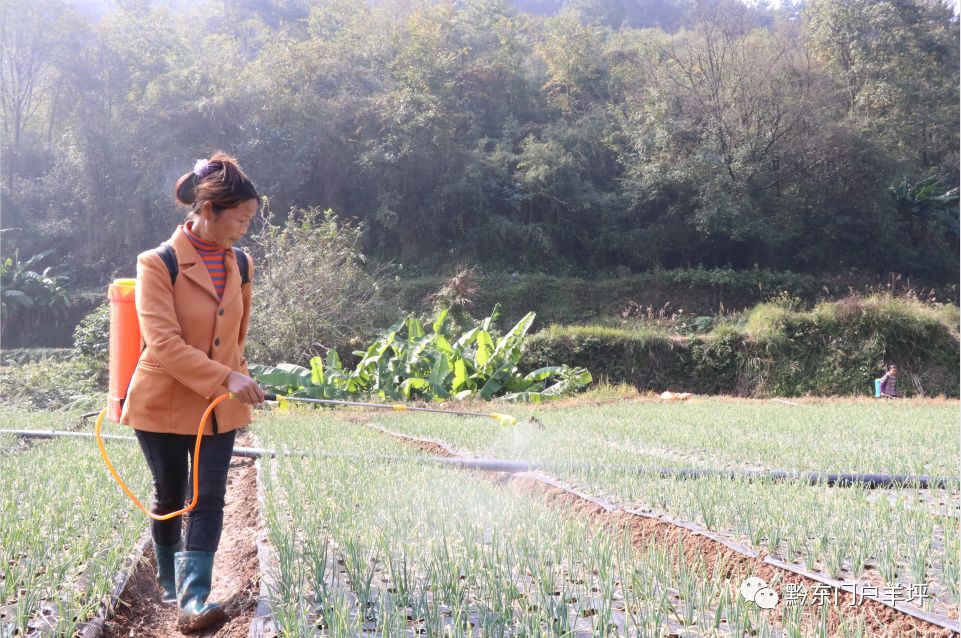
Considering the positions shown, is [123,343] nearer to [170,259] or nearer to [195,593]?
[170,259]

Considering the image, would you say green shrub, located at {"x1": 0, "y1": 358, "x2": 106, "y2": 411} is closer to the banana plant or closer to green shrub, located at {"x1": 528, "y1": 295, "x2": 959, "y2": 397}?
the banana plant

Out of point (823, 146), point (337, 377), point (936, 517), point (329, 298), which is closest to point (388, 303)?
point (329, 298)

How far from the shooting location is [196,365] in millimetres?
2139

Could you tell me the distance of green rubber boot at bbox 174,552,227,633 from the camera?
83.3 inches

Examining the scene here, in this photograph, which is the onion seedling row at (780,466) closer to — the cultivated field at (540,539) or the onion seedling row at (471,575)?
the cultivated field at (540,539)

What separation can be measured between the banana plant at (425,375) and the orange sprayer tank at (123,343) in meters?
7.64

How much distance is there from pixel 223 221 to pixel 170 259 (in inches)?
7.7

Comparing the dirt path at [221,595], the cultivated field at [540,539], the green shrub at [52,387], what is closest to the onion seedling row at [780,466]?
the cultivated field at [540,539]

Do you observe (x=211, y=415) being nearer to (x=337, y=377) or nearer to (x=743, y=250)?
(x=337, y=377)

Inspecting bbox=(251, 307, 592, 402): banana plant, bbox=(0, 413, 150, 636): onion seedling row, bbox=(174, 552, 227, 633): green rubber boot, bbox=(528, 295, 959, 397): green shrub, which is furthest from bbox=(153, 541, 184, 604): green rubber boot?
bbox=(528, 295, 959, 397): green shrub

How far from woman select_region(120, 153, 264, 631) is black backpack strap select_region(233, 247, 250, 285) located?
0.15ft

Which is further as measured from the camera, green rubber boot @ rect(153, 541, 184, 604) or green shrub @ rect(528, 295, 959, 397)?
green shrub @ rect(528, 295, 959, 397)

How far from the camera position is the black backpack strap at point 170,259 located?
2.22 meters

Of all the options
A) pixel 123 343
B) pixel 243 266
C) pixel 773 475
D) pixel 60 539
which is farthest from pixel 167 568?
pixel 773 475
